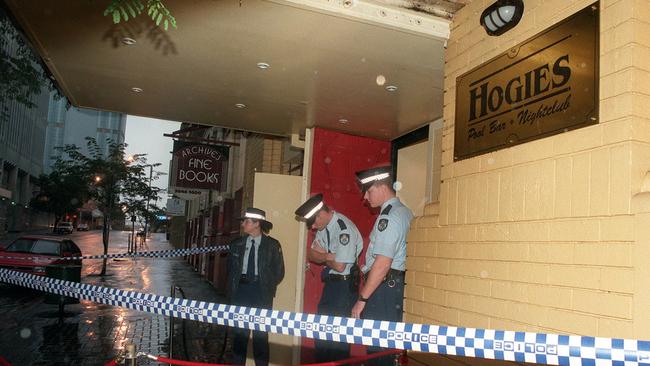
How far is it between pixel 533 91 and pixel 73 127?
141 metres

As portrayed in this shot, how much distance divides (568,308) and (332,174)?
6.05 meters

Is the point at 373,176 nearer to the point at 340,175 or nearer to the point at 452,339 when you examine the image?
the point at 452,339

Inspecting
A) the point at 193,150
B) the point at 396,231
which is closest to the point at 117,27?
the point at 396,231

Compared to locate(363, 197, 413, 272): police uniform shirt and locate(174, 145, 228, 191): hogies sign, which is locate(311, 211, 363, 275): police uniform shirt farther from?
locate(174, 145, 228, 191): hogies sign

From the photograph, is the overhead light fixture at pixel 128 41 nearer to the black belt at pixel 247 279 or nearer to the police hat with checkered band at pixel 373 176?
the police hat with checkered band at pixel 373 176

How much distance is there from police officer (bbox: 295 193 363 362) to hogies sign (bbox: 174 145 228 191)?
7244 millimetres

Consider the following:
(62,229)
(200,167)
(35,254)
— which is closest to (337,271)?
(200,167)

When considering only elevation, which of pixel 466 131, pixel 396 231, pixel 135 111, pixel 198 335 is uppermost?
pixel 135 111

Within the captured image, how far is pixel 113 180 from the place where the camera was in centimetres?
2131

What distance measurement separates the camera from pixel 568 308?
296 centimetres

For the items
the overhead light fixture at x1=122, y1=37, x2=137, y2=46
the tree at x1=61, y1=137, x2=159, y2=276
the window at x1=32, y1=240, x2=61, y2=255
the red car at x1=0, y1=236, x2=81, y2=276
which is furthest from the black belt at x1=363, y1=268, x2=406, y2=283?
the tree at x1=61, y1=137, x2=159, y2=276

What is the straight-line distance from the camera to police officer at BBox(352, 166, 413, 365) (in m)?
4.65

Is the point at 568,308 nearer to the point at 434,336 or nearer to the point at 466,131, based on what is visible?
the point at 434,336

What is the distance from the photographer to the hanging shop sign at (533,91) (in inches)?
121
